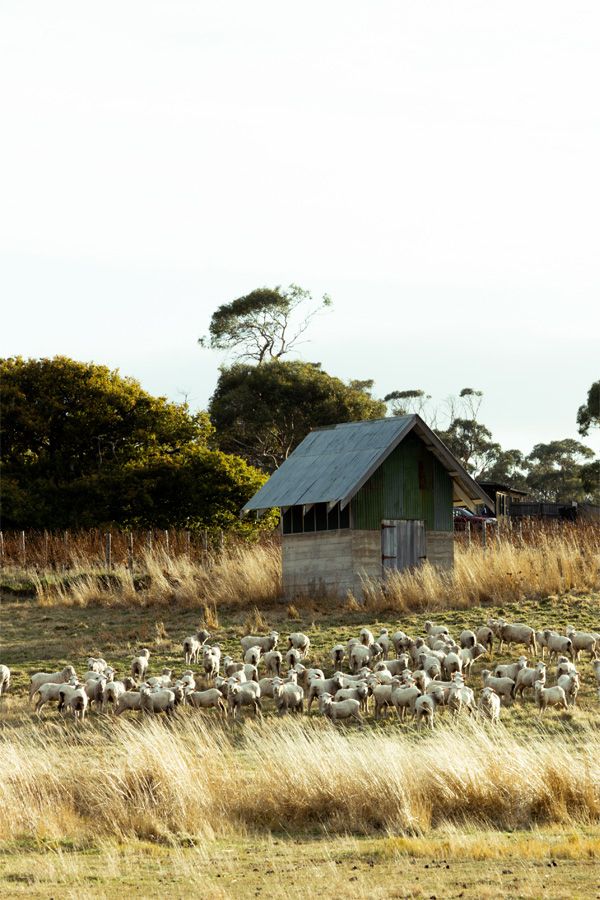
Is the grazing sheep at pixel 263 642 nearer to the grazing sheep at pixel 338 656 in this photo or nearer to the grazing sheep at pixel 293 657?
the grazing sheep at pixel 293 657

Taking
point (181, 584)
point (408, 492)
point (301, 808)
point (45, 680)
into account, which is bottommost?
point (301, 808)

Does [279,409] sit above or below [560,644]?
above

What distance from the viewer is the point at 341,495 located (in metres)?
31.0

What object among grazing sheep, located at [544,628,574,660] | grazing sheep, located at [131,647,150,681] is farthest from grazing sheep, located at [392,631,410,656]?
grazing sheep, located at [131,647,150,681]

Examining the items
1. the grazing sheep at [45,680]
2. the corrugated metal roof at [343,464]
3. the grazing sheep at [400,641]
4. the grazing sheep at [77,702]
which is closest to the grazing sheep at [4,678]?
the grazing sheep at [45,680]

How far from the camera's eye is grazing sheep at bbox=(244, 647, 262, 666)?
2325cm

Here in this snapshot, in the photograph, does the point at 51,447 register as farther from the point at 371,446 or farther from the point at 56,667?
the point at 56,667

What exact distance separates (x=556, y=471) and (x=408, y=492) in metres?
78.1

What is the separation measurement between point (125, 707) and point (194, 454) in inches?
1087

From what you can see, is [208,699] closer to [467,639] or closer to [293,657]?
[293,657]

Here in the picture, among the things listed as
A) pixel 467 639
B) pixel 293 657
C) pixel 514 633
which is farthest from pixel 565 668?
pixel 293 657

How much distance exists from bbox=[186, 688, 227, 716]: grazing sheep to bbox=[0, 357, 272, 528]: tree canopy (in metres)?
25.6

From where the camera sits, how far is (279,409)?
65.2 meters

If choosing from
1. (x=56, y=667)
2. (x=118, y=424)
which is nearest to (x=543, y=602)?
(x=56, y=667)
